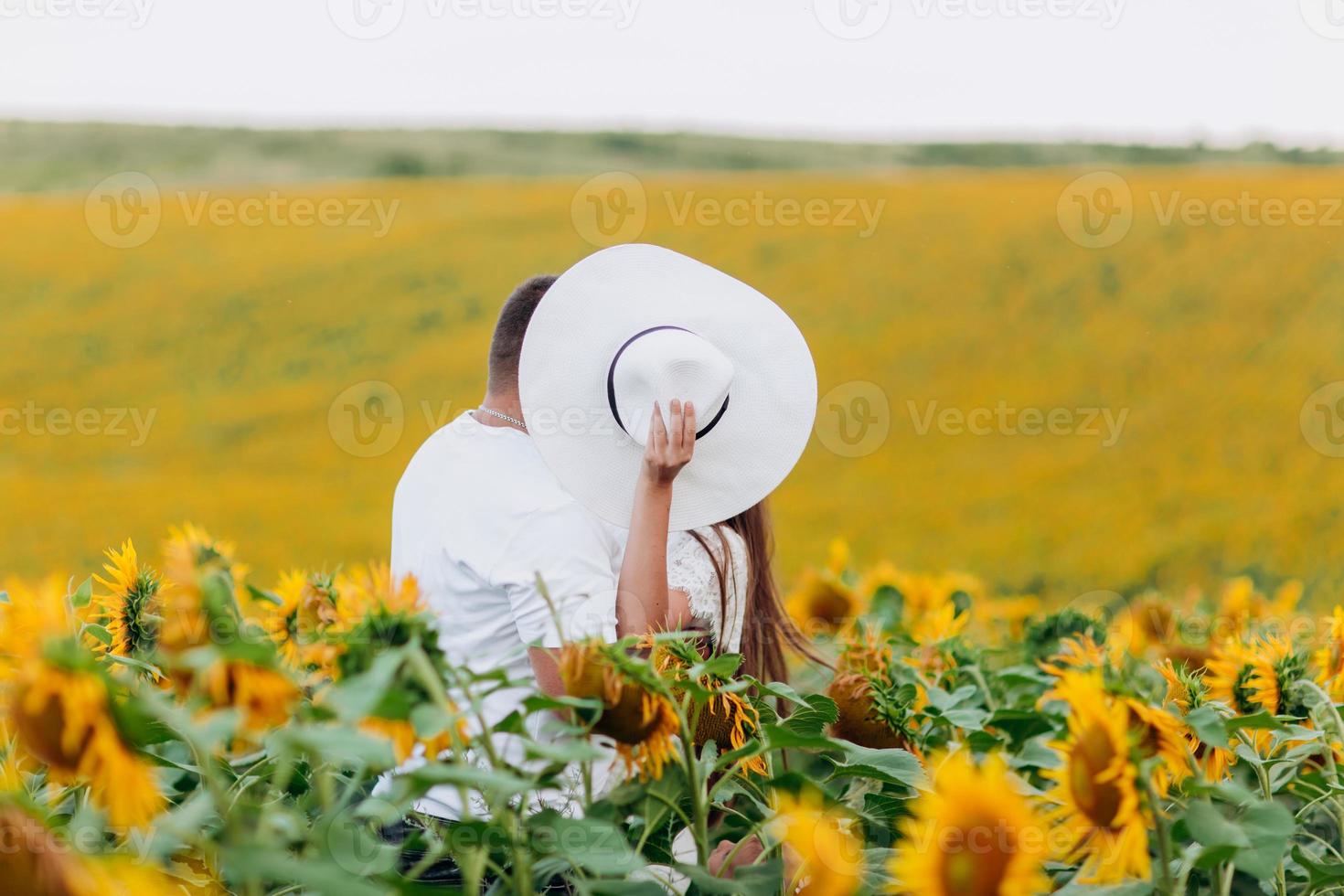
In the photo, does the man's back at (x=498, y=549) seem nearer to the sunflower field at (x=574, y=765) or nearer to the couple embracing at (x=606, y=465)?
the couple embracing at (x=606, y=465)

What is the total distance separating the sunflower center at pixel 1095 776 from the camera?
987 mm

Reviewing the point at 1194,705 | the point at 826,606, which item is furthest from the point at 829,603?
the point at 1194,705

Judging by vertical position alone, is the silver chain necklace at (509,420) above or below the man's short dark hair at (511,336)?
below

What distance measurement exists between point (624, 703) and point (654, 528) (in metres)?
0.70

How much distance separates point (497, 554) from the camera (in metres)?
1.66

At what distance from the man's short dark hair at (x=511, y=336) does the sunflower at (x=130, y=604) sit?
603mm

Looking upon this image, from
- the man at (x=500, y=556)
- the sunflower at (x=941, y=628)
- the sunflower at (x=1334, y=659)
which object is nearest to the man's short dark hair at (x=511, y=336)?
the man at (x=500, y=556)

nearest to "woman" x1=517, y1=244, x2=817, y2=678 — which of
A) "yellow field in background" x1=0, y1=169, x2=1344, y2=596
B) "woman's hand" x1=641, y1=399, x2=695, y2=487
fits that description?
"woman's hand" x1=641, y1=399, x2=695, y2=487

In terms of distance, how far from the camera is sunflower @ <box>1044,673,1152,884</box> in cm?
98

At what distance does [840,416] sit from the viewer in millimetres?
12672

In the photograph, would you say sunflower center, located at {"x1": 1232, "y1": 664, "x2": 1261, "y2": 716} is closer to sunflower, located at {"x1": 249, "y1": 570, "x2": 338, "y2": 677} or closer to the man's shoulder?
the man's shoulder

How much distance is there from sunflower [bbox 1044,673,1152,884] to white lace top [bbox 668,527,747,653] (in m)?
0.93

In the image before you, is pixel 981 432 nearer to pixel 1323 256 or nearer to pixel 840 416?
pixel 840 416

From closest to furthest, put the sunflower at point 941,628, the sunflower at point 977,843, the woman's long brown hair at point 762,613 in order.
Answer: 1. the sunflower at point 977,843
2. the woman's long brown hair at point 762,613
3. the sunflower at point 941,628
